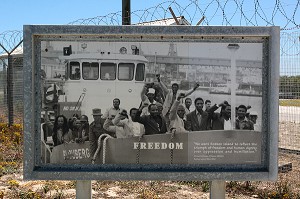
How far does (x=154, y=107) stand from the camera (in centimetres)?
333

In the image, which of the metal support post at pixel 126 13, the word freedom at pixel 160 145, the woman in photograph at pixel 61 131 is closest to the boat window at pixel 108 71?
the woman in photograph at pixel 61 131

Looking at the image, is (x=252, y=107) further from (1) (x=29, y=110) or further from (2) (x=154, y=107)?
(1) (x=29, y=110)

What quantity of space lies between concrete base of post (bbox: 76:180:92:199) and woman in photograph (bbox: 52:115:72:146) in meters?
0.49

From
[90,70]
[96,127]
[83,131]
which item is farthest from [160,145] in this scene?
[90,70]

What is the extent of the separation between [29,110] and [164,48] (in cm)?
131

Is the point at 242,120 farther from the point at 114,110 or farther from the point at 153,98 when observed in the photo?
the point at 114,110

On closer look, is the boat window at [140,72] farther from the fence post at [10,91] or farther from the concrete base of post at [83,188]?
the fence post at [10,91]

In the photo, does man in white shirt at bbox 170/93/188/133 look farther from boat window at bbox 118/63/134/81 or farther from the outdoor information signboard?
boat window at bbox 118/63/134/81

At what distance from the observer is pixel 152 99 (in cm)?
332

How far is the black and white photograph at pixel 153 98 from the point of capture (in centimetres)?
332

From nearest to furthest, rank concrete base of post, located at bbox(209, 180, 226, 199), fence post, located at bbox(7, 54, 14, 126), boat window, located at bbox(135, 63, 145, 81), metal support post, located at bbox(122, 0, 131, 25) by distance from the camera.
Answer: boat window, located at bbox(135, 63, 145, 81) → concrete base of post, located at bbox(209, 180, 226, 199) → metal support post, located at bbox(122, 0, 131, 25) → fence post, located at bbox(7, 54, 14, 126)

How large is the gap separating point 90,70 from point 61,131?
1.96ft

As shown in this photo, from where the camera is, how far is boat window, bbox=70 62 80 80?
331cm

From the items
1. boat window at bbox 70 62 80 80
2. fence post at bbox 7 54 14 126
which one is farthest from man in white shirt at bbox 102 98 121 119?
fence post at bbox 7 54 14 126
